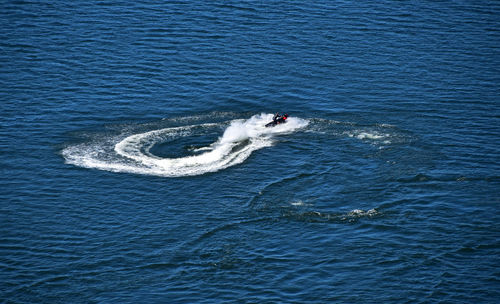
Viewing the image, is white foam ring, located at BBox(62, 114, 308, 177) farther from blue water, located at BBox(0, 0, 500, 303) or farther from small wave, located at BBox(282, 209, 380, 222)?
small wave, located at BBox(282, 209, 380, 222)

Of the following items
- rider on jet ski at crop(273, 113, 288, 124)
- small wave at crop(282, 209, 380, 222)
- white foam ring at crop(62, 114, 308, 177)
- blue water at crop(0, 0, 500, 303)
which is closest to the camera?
blue water at crop(0, 0, 500, 303)

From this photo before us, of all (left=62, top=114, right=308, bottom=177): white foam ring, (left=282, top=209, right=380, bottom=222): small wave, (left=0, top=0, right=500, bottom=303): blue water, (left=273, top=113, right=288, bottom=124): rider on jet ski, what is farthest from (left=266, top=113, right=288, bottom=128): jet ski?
(left=282, top=209, right=380, bottom=222): small wave

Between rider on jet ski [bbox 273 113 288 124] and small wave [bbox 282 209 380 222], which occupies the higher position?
rider on jet ski [bbox 273 113 288 124]

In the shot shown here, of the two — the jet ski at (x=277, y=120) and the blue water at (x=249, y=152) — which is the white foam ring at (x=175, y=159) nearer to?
the blue water at (x=249, y=152)

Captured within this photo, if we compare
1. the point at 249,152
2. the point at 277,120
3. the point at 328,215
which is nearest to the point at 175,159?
the point at 249,152

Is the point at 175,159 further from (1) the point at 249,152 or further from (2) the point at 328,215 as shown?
(2) the point at 328,215

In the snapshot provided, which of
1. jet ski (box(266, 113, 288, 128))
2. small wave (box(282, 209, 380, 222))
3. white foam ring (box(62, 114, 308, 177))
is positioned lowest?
small wave (box(282, 209, 380, 222))

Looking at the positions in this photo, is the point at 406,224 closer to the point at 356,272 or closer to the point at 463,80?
the point at 356,272

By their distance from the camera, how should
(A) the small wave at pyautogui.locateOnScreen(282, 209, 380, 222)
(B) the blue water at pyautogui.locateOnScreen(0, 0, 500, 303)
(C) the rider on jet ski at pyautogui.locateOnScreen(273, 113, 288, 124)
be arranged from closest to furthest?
(B) the blue water at pyautogui.locateOnScreen(0, 0, 500, 303) < (A) the small wave at pyautogui.locateOnScreen(282, 209, 380, 222) < (C) the rider on jet ski at pyautogui.locateOnScreen(273, 113, 288, 124)

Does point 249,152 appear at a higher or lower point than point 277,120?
lower
